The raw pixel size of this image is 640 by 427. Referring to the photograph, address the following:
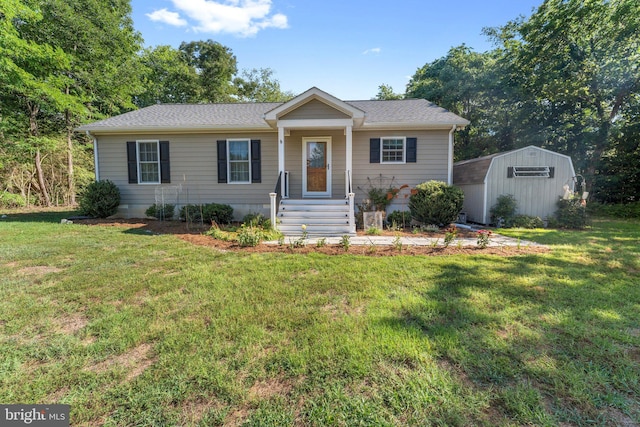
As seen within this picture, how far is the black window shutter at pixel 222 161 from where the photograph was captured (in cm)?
1004

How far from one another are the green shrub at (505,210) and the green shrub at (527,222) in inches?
5.0

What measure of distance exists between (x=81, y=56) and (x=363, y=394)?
68.5 feet

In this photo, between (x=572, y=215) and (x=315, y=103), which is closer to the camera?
(x=315, y=103)

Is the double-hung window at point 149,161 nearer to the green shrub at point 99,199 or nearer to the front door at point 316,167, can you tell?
the green shrub at point 99,199

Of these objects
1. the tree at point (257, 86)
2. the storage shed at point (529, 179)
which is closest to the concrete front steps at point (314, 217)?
the storage shed at point (529, 179)

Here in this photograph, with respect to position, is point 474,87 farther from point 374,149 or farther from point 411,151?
point 374,149

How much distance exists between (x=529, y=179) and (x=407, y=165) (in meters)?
3.93

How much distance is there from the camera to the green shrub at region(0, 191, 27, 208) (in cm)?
1312

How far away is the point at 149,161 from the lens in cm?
1023

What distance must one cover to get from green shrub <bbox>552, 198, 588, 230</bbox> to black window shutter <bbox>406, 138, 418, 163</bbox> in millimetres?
4816

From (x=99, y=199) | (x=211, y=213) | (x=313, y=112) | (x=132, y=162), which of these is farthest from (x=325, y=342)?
(x=132, y=162)

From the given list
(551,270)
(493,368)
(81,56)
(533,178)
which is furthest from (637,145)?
(81,56)


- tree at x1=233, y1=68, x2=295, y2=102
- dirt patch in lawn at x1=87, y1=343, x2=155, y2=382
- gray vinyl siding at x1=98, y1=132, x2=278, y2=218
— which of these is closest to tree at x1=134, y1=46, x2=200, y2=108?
tree at x1=233, y1=68, x2=295, y2=102

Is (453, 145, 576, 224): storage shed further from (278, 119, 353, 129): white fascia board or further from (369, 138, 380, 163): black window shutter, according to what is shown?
(278, 119, 353, 129): white fascia board
